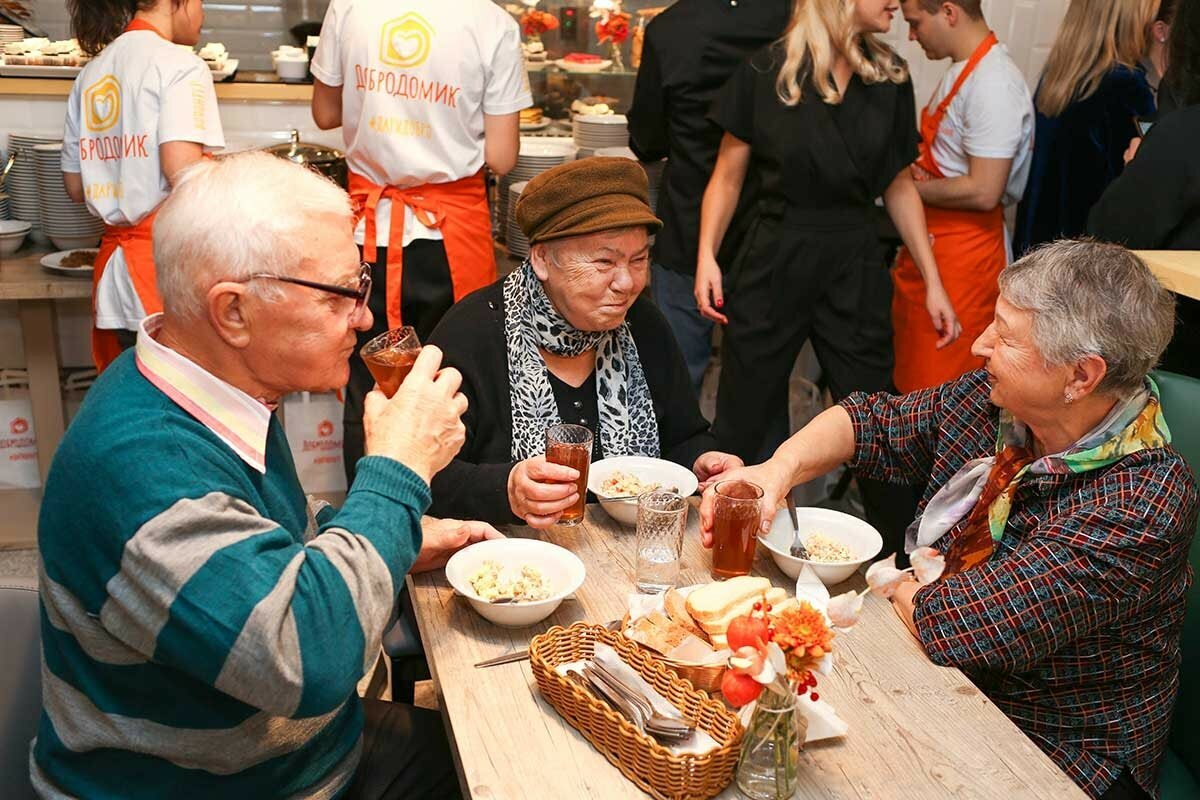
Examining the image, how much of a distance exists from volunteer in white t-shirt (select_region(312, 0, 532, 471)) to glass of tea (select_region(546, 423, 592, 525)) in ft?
4.02

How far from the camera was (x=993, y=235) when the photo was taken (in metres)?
4.00

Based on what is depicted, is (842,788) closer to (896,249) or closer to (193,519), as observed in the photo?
(193,519)

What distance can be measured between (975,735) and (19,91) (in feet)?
12.5

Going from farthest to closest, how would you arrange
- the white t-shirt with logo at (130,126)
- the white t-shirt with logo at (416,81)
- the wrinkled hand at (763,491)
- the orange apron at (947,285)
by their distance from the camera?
the orange apron at (947,285)
the white t-shirt with logo at (416,81)
the white t-shirt with logo at (130,126)
the wrinkled hand at (763,491)

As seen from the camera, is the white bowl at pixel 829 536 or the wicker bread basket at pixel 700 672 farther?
the white bowl at pixel 829 536

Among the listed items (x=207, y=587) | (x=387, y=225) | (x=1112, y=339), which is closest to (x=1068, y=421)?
(x=1112, y=339)

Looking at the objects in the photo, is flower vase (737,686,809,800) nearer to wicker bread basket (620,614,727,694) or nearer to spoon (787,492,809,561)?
wicker bread basket (620,614,727,694)

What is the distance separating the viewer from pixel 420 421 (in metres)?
1.61

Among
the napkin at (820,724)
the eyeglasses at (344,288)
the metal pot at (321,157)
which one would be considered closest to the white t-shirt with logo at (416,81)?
the metal pot at (321,157)

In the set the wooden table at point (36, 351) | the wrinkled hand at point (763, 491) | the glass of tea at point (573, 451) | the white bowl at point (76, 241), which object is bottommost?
the wooden table at point (36, 351)

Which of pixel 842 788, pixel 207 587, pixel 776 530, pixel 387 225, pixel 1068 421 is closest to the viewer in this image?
pixel 207 587

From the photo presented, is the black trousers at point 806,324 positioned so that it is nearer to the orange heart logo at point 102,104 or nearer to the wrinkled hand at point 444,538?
the wrinkled hand at point 444,538

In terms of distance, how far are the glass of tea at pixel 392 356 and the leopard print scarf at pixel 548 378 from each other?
60 centimetres

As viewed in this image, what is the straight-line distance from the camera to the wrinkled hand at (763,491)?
1.99 metres
